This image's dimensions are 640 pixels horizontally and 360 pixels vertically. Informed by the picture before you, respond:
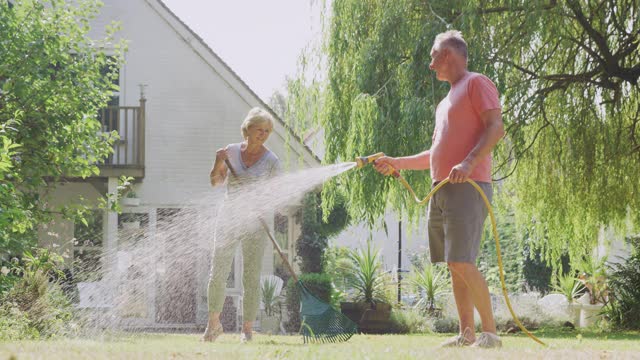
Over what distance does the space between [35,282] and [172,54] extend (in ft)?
23.6

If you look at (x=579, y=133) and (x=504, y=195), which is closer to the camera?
(x=579, y=133)

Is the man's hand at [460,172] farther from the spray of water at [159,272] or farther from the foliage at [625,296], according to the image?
the foliage at [625,296]

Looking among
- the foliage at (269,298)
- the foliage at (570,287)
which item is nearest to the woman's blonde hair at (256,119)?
the foliage at (269,298)

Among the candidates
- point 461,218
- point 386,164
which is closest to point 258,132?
point 386,164

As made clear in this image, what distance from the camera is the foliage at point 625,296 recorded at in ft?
40.0

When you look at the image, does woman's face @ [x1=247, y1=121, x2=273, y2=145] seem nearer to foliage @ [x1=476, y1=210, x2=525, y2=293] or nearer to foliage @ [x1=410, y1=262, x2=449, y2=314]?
foliage @ [x1=410, y1=262, x2=449, y2=314]

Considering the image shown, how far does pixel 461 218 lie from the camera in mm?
4852

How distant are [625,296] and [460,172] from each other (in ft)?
28.0

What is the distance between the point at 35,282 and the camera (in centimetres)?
902

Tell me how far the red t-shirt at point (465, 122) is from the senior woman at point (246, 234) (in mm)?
1441

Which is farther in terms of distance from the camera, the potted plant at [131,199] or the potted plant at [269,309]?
the potted plant at [131,199]

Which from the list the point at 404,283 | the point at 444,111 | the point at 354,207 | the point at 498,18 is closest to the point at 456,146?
the point at 444,111

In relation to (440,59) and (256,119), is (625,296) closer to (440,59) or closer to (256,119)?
(256,119)

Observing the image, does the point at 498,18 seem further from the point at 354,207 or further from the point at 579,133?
the point at 354,207
